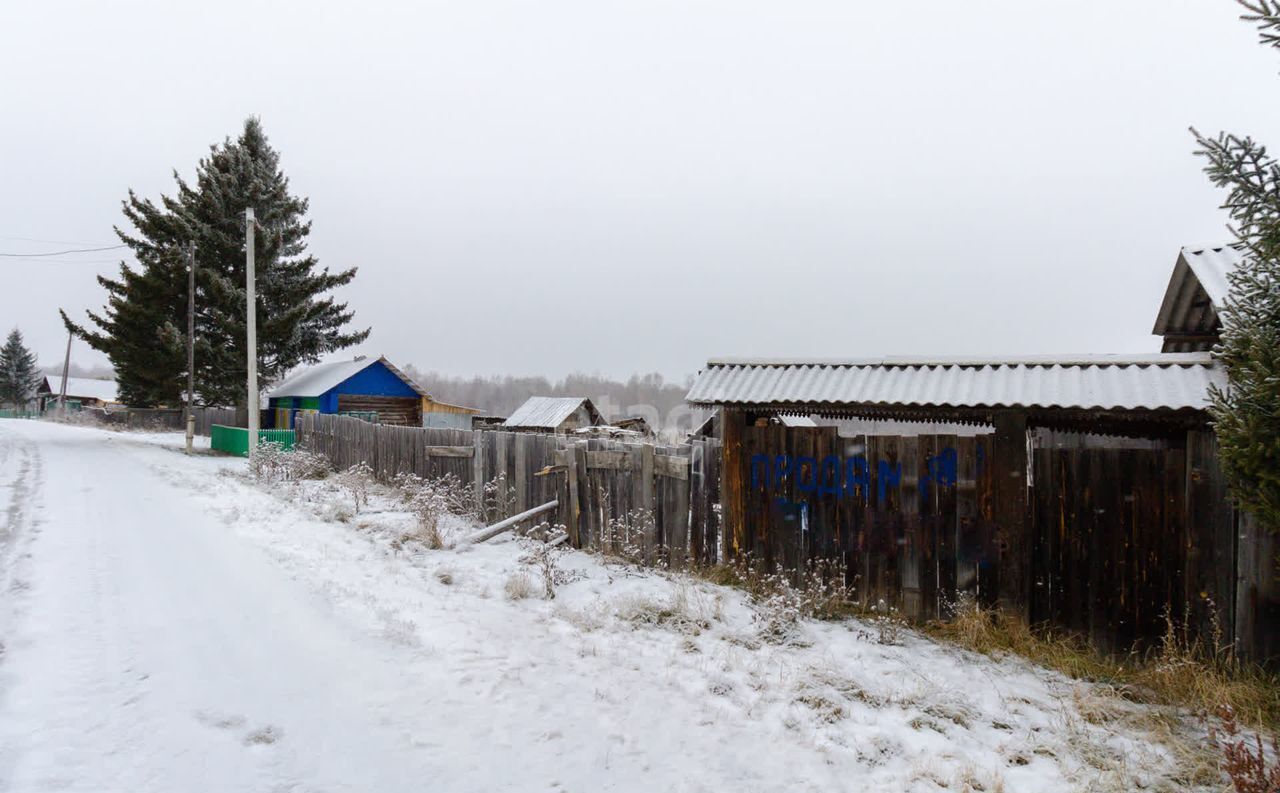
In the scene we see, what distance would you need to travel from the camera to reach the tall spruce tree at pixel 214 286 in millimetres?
27188

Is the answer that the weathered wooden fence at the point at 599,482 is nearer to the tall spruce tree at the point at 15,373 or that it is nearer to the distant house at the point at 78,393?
the distant house at the point at 78,393

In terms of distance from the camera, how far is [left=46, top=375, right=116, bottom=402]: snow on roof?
7244cm

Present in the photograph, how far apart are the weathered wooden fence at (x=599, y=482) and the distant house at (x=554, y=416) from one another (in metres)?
22.9

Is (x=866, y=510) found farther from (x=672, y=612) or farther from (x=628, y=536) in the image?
(x=628, y=536)

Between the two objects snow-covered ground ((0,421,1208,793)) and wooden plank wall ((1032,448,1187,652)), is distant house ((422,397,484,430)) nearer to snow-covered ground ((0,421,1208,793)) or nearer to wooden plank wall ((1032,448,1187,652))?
snow-covered ground ((0,421,1208,793))

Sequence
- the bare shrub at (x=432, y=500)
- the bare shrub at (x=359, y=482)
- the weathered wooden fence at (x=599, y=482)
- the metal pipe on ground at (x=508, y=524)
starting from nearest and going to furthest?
the weathered wooden fence at (x=599, y=482)
the bare shrub at (x=432, y=500)
the metal pipe on ground at (x=508, y=524)
the bare shrub at (x=359, y=482)

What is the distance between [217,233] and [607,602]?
30.3 m

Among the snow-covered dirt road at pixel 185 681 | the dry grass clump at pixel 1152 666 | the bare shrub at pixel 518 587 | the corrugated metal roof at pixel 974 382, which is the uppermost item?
the corrugated metal roof at pixel 974 382

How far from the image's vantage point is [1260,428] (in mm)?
3625

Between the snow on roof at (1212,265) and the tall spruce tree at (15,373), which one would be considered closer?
the snow on roof at (1212,265)

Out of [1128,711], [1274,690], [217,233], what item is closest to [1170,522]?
[1274,690]

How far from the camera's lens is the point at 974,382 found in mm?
5902

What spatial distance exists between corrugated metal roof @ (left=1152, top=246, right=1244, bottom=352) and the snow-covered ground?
4217 millimetres

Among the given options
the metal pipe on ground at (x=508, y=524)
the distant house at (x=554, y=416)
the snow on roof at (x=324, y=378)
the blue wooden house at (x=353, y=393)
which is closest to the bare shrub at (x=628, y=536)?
the metal pipe on ground at (x=508, y=524)
